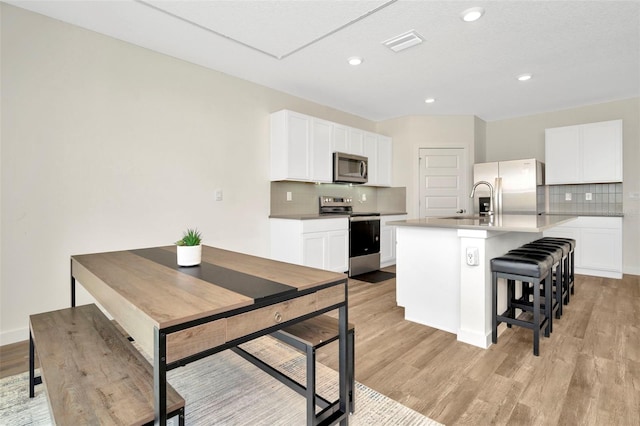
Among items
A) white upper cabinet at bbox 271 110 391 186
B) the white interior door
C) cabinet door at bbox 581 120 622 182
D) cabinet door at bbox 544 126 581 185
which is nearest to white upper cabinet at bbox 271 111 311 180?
white upper cabinet at bbox 271 110 391 186

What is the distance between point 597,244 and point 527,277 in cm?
334

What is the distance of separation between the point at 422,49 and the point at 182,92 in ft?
8.19

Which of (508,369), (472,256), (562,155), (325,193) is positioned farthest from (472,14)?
(562,155)

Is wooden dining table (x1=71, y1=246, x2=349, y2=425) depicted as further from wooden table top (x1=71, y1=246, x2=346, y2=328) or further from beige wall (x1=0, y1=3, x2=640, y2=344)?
beige wall (x1=0, y1=3, x2=640, y2=344)

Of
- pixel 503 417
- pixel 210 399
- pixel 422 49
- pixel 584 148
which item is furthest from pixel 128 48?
pixel 584 148

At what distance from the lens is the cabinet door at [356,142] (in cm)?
498

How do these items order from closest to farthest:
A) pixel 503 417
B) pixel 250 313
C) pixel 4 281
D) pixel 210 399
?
1. pixel 250 313
2. pixel 503 417
3. pixel 210 399
4. pixel 4 281

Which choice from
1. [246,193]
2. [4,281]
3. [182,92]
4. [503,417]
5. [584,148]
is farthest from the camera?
[584,148]

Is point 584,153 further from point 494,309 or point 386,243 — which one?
point 494,309

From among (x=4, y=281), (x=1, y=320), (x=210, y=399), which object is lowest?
(x=210, y=399)

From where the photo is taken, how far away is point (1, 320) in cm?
241

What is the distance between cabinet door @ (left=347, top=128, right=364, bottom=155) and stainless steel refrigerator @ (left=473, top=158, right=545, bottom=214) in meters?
1.96

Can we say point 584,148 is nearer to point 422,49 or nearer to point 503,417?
point 422,49

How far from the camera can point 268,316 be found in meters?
1.10
